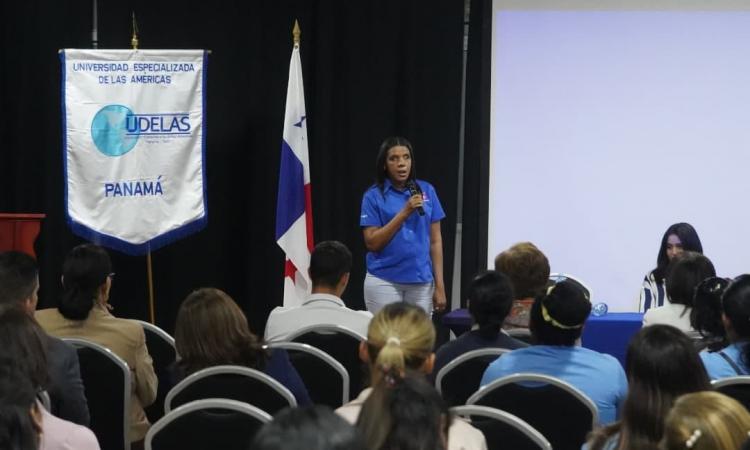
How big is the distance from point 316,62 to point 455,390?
3.59 m

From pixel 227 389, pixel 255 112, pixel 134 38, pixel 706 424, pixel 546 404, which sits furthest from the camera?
pixel 255 112

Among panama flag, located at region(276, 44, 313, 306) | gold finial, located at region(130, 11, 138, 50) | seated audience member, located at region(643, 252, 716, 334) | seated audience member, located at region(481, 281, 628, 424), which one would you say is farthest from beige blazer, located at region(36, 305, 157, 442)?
gold finial, located at region(130, 11, 138, 50)

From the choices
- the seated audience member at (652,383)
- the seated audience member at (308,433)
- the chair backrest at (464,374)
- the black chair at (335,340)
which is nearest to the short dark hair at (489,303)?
the chair backrest at (464,374)

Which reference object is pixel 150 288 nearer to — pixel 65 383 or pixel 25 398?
pixel 65 383

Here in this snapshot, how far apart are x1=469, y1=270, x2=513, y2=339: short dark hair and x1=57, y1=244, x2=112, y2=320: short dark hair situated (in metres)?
1.30

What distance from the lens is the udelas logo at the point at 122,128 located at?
6.05 m

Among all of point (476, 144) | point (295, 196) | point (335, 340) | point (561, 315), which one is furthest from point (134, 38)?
point (561, 315)

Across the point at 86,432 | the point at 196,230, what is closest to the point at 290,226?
the point at 196,230

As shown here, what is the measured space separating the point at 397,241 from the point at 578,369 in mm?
2527

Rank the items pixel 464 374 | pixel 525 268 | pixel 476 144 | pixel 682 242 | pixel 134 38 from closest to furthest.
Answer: pixel 464 374
pixel 525 268
pixel 682 242
pixel 134 38
pixel 476 144

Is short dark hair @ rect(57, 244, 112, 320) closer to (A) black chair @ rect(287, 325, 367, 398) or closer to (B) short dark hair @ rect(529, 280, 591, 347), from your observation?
(A) black chair @ rect(287, 325, 367, 398)

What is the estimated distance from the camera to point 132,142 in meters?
6.08

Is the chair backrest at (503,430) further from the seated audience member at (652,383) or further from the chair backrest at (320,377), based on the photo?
the chair backrest at (320,377)

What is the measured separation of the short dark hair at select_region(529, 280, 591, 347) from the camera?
3.23 m
